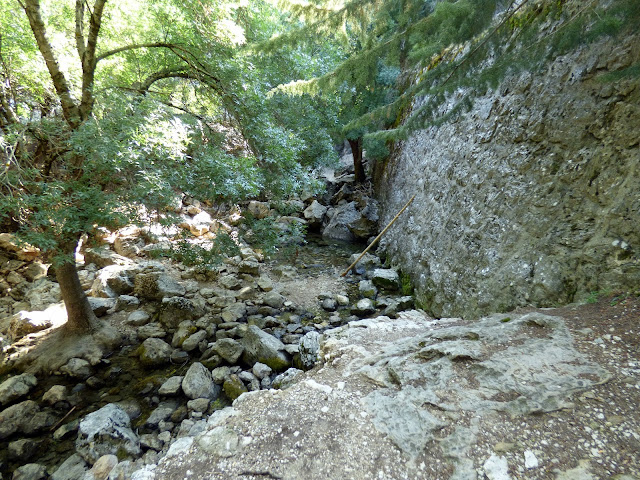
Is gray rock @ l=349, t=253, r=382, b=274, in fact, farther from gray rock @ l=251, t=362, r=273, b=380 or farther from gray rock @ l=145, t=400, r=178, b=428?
gray rock @ l=145, t=400, r=178, b=428

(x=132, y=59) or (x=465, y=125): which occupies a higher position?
(x=132, y=59)

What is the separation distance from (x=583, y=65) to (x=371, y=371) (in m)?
4.31

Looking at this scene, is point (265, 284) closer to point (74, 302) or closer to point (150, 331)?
point (150, 331)

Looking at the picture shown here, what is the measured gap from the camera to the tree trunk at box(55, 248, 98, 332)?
549 cm

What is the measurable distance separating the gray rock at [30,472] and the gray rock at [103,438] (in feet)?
1.11

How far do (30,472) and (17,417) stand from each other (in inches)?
41.7

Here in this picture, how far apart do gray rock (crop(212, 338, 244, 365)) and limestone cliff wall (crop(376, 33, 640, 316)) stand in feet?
12.5

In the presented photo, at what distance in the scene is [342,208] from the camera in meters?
13.7

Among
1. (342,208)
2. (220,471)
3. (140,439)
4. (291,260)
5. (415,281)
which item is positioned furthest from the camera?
(342,208)

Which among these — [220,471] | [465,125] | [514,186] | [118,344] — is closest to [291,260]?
[118,344]

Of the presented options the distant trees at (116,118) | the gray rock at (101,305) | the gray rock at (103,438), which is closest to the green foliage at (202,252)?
the distant trees at (116,118)

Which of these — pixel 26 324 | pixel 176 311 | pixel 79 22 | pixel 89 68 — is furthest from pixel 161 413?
pixel 79 22

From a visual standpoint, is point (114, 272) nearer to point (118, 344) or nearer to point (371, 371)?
point (118, 344)

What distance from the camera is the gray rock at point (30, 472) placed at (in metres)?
3.46
